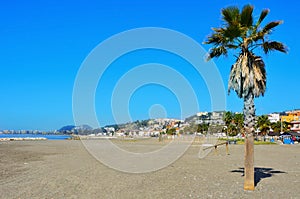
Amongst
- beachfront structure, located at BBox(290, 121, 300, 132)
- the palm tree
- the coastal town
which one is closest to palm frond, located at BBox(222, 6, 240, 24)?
the palm tree

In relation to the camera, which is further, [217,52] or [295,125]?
[295,125]

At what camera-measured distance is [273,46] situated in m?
10.9

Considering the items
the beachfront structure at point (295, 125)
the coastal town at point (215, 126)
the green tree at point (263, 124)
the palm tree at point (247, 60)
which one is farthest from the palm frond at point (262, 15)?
the beachfront structure at point (295, 125)

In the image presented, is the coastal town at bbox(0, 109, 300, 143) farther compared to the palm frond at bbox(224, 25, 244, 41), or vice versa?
the coastal town at bbox(0, 109, 300, 143)

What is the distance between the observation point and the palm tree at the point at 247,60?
1030cm

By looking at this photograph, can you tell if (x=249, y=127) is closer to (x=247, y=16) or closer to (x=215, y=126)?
(x=247, y=16)

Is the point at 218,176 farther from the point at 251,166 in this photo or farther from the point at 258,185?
the point at 251,166

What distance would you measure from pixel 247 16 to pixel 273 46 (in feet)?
4.86

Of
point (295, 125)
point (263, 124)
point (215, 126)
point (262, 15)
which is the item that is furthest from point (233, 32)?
point (215, 126)

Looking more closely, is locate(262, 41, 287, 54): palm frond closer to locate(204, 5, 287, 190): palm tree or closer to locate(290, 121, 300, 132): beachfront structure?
locate(204, 5, 287, 190): palm tree

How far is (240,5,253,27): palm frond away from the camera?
10070mm

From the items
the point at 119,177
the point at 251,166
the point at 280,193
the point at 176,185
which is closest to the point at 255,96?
the point at 251,166

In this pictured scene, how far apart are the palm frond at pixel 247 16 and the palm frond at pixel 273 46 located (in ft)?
3.08

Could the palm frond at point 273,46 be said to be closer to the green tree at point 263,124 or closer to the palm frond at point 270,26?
the palm frond at point 270,26
